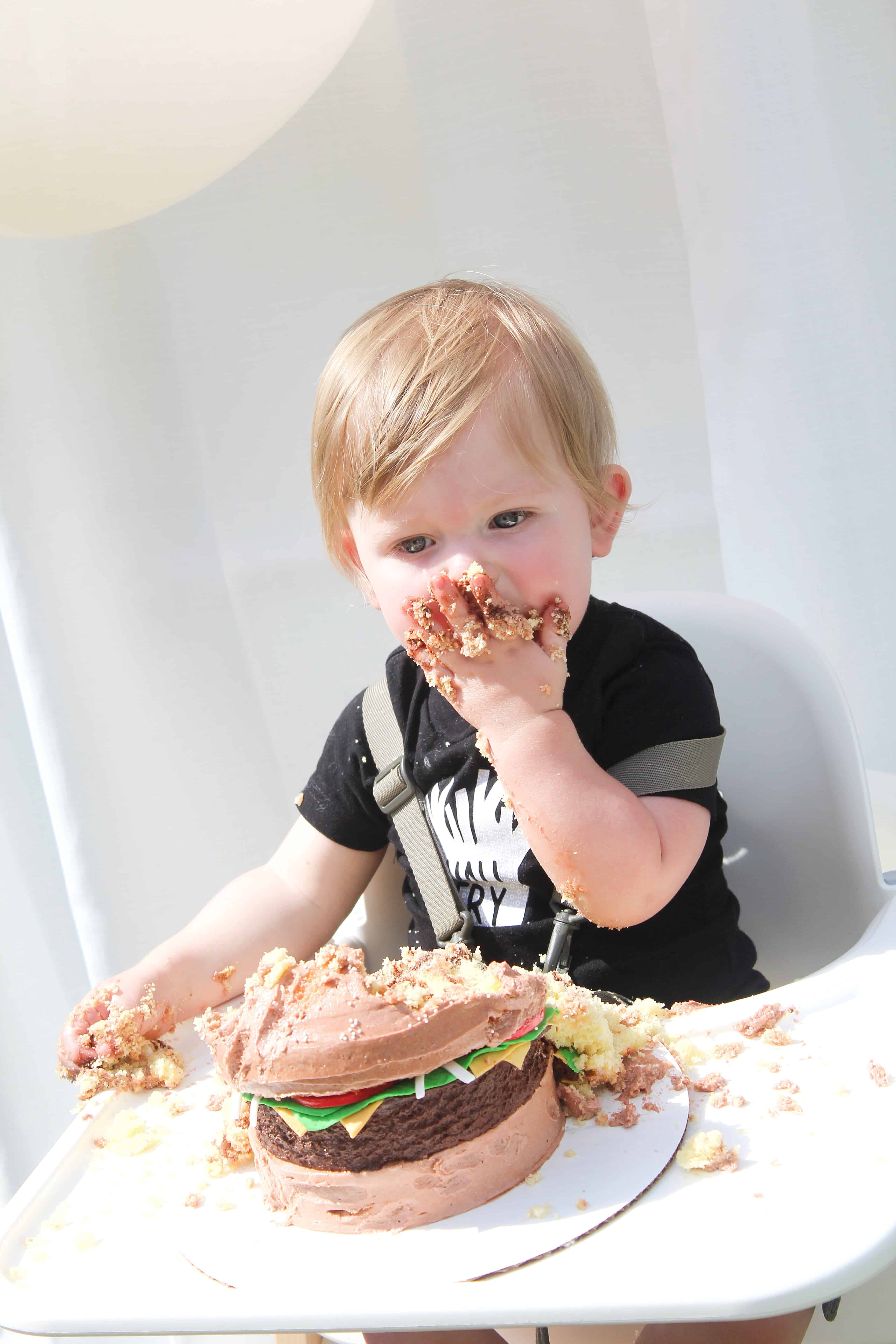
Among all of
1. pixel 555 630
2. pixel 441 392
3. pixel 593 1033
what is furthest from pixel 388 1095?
pixel 441 392

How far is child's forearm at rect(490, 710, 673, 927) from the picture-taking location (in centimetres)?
71

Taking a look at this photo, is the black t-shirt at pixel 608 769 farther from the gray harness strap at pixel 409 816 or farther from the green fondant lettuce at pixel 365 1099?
the green fondant lettuce at pixel 365 1099

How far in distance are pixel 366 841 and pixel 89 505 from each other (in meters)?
0.61

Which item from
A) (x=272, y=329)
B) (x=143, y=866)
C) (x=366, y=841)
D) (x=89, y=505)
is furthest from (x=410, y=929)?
(x=272, y=329)

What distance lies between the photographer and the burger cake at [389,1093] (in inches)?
19.6

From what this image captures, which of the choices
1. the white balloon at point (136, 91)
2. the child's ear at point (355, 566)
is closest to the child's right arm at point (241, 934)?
the child's ear at point (355, 566)

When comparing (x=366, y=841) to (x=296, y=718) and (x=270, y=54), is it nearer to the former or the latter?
(x=296, y=718)

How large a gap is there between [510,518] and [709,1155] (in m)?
0.43

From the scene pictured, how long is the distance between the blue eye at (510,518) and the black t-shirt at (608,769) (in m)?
0.16

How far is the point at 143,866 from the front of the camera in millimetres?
1390

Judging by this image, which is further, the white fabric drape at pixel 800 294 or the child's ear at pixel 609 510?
the white fabric drape at pixel 800 294

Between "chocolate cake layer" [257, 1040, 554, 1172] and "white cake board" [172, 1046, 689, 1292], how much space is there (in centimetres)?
3

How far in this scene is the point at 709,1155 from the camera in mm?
510

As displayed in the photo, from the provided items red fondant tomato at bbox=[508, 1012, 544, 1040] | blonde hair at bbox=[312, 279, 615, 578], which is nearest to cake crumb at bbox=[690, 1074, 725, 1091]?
red fondant tomato at bbox=[508, 1012, 544, 1040]
